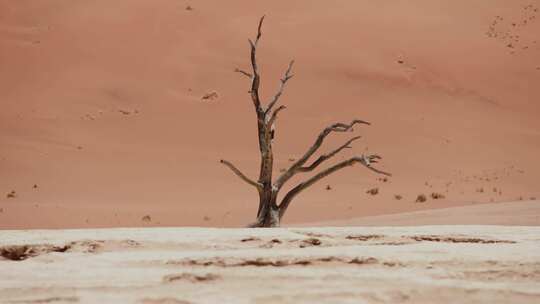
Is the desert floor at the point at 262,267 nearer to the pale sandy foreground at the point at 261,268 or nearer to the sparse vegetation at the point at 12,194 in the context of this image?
the pale sandy foreground at the point at 261,268

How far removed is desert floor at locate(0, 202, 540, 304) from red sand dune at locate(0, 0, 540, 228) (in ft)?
43.3

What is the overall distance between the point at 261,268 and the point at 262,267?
2 cm

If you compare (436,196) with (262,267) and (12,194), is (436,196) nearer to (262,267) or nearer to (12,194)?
(12,194)

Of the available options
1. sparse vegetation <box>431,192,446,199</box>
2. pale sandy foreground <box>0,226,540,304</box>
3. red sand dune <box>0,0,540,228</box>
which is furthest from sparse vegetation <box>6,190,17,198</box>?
pale sandy foreground <box>0,226,540,304</box>

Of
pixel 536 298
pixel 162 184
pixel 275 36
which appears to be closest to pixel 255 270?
pixel 536 298

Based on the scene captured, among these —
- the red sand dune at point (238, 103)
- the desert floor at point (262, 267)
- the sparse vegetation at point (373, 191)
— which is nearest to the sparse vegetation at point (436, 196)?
the red sand dune at point (238, 103)

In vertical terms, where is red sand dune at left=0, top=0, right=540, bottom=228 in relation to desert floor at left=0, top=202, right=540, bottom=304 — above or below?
above

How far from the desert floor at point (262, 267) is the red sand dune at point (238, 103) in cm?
1319

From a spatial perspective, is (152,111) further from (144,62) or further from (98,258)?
(98,258)

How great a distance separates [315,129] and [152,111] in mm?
5193

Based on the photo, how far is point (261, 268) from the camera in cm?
251

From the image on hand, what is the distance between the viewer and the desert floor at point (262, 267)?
2.24 meters

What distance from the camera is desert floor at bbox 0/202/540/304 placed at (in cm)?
224

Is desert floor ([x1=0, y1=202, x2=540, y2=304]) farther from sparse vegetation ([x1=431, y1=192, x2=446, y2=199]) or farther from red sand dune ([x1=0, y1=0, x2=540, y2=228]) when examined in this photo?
sparse vegetation ([x1=431, y1=192, x2=446, y2=199])
